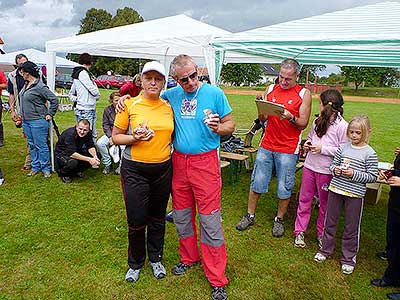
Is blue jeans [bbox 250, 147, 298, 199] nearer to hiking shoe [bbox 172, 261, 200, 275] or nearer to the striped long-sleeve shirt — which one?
the striped long-sleeve shirt

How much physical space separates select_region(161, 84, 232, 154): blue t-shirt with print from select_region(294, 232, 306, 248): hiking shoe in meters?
1.72

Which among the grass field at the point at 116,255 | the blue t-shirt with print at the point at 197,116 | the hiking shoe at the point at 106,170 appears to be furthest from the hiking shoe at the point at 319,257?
the hiking shoe at the point at 106,170

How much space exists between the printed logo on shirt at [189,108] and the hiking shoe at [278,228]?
199 cm

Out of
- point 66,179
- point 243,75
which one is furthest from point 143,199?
point 243,75

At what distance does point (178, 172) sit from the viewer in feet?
8.79

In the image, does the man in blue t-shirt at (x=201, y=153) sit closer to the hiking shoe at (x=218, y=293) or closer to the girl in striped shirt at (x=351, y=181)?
the hiking shoe at (x=218, y=293)

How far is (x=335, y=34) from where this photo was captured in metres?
3.29

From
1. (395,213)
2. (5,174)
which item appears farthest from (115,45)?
(395,213)

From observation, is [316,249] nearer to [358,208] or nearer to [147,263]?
[358,208]

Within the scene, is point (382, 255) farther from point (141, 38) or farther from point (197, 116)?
point (141, 38)

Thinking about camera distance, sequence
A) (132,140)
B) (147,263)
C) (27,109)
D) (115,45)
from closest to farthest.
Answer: (132,140) → (147,263) → (27,109) → (115,45)

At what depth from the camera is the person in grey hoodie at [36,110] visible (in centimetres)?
505

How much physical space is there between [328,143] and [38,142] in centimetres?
428

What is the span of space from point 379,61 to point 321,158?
3.16 metres
